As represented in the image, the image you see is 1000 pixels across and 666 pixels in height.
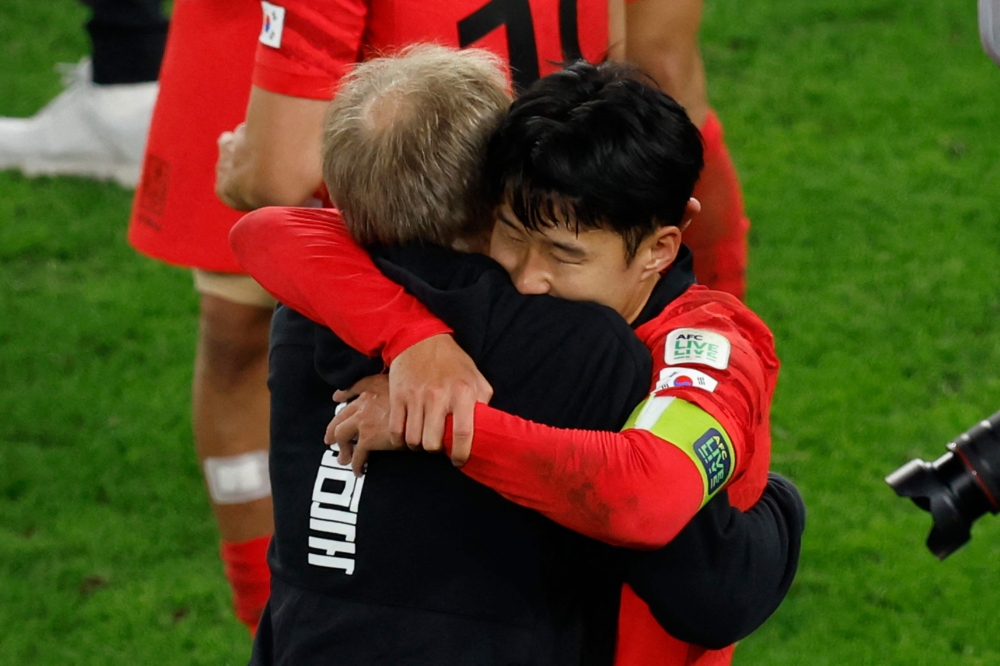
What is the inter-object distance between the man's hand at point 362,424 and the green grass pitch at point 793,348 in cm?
148

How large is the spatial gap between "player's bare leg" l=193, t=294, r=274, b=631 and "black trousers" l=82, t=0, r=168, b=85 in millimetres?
2232

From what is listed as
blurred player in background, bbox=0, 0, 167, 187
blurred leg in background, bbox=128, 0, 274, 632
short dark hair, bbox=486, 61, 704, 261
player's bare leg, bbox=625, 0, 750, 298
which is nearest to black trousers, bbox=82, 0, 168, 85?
blurred player in background, bbox=0, 0, 167, 187

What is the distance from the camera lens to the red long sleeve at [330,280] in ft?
4.84

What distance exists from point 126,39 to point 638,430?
144 inches

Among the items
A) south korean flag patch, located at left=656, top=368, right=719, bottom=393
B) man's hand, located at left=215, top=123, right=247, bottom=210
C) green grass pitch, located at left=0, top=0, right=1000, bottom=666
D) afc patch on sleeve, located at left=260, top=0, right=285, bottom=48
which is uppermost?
afc patch on sleeve, located at left=260, top=0, right=285, bottom=48

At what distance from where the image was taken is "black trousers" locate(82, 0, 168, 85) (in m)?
4.56

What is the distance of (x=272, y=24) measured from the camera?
2.01 meters

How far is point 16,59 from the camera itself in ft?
18.3

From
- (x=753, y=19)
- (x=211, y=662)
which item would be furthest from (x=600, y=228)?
(x=753, y=19)

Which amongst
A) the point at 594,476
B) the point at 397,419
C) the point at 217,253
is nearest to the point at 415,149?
the point at 397,419

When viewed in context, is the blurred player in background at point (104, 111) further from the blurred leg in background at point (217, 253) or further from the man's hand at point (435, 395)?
the man's hand at point (435, 395)

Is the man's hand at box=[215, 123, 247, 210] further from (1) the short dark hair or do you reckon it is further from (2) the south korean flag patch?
(2) the south korean flag patch

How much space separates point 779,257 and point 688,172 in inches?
116

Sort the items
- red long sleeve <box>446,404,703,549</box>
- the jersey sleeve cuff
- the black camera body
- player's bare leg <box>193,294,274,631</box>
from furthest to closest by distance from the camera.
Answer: player's bare leg <box>193,294,274,631</box> → the black camera body → the jersey sleeve cuff → red long sleeve <box>446,404,703,549</box>
